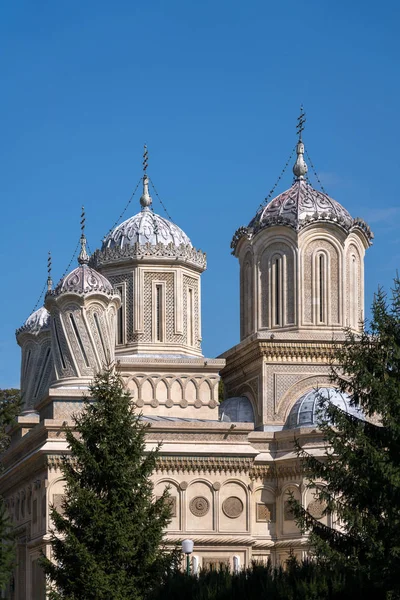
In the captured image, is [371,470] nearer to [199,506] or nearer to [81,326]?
[199,506]

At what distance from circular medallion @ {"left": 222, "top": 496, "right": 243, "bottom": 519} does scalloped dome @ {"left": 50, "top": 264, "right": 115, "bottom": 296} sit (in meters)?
6.66

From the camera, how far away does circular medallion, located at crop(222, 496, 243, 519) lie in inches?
1587

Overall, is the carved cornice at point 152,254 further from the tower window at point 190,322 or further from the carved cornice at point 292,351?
the carved cornice at point 292,351

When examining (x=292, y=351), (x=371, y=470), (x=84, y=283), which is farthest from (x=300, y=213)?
(x=371, y=470)

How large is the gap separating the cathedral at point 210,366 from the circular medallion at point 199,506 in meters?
0.04

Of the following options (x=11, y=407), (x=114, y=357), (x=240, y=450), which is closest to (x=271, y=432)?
(x=240, y=450)

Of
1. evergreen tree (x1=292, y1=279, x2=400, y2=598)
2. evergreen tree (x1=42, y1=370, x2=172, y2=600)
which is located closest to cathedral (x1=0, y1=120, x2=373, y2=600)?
evergreen tree (x1=42, y1=370, x2=172, y2=600)

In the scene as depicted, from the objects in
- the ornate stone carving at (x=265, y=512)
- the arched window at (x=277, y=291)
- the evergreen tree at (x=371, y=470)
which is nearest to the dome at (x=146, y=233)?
the arched window at (x=277, y=291)

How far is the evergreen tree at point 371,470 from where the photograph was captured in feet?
83.9

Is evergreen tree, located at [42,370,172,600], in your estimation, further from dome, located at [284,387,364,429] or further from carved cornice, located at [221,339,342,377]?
carved cornice, located at [221,339,342,377]

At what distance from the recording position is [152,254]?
148 feet

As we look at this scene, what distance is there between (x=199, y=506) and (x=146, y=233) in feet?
31.6

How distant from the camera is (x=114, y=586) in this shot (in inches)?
1163

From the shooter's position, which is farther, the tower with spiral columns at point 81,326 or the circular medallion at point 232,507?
the tower with spiral columns at point 81,326
